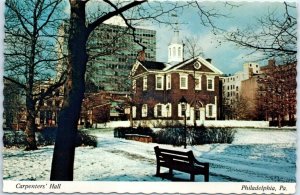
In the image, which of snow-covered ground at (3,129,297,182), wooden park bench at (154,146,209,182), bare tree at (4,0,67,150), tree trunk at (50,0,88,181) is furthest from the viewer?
bare tree at (4,0,67,150)

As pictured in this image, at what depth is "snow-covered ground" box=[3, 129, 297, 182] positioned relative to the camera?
6.03m

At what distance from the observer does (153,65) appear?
6.36 m

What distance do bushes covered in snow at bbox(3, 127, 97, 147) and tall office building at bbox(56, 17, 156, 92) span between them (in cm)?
79

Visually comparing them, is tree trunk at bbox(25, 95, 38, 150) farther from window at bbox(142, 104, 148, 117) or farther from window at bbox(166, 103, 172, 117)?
window at bbox(166, 103, 172, 117)

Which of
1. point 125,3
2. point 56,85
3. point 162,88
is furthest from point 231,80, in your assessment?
point 56,85

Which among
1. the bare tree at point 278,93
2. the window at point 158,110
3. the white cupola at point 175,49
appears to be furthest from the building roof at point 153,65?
the bare tree at point 278,93

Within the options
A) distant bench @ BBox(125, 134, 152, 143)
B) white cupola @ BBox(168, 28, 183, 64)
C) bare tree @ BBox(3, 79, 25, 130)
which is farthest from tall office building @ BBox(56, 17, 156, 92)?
bare tree @ BBox(3, 79, 25, 130)

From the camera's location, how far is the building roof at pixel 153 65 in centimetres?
632

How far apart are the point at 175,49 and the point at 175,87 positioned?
0.56 m

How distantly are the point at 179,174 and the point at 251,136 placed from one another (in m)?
1.23

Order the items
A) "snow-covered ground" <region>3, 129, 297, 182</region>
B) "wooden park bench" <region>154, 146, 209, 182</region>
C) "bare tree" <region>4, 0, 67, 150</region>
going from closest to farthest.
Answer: "wooden park bench" <region>154, 146, 209, 182</region>, "snow-covered ground" <region>3, 129, 297, 182</region>, "bare tree" <region>4, 0, 67, 150</region>

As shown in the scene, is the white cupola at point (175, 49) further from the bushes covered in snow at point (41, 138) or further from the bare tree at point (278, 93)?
the bushes covered in snow at point (41, 138)

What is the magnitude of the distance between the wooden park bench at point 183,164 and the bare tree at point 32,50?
1849 millimetres

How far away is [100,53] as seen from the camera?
631 centimetres
